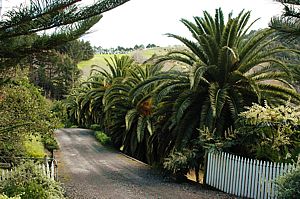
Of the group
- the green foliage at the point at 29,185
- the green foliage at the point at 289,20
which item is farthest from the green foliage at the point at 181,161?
the green foliage at the point at 289,20

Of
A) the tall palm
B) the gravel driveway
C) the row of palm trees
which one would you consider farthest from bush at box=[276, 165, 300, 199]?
the tall palm

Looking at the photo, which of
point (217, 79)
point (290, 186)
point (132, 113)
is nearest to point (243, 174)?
point (290, 186)

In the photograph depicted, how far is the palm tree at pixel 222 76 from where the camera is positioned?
11.9 metres

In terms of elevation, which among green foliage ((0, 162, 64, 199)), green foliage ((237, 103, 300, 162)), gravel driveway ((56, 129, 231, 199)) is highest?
green foliage ((237, 103, 300, 162))

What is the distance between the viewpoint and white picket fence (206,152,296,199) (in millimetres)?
9289

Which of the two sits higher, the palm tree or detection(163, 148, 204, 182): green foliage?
the palm tree

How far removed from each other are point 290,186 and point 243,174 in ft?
8.15

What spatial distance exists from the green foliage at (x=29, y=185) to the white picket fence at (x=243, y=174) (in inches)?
171

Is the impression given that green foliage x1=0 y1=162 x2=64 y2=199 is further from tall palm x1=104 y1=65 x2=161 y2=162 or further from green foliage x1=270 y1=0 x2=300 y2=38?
tall palm x1=104 y1=65 x2=161 y2=162

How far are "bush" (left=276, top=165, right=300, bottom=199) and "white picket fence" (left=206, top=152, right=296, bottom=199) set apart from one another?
867 mm

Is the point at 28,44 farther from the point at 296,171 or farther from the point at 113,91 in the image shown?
the point at 113,91

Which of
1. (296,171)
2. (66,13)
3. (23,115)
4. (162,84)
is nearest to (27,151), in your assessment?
(23,115)

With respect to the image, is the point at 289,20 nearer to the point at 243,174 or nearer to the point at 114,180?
the point at 243,174

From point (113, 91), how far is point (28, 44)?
1557 centimetres
